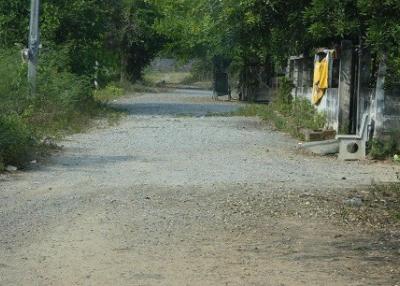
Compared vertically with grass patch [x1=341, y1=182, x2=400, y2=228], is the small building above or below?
above

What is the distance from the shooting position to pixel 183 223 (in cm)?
832

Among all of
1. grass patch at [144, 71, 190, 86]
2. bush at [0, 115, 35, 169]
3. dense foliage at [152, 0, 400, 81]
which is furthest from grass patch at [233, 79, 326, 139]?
grass patch at [144, 71, 190, 86]

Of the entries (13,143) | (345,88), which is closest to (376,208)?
(13,143)

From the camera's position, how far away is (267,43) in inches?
497

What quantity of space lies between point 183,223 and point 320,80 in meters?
11.0

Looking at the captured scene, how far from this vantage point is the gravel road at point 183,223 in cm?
643

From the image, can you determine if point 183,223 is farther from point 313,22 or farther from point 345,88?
point 345,88

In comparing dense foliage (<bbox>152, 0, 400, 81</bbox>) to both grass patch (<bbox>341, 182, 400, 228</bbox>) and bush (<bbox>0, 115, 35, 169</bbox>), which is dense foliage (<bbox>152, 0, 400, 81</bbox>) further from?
bush (<bbox>0, 115, 35, 169</bbox>)

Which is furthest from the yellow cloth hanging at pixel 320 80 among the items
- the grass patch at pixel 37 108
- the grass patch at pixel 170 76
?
the grass patch at pixel 170 76

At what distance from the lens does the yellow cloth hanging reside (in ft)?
59.3

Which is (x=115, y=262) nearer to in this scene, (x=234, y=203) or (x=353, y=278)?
(x=353, y=278)

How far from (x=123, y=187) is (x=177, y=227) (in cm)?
250

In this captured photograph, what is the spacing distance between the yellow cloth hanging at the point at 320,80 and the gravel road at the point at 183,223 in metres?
3.70

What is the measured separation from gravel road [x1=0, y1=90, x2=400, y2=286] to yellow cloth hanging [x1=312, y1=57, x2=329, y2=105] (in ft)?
12.1
